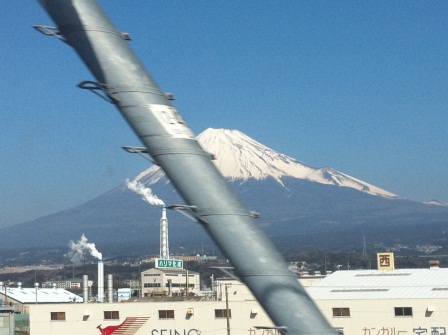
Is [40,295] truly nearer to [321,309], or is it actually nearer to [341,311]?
[341,311]

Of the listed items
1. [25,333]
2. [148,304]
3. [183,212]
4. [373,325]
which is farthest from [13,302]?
[183,212]

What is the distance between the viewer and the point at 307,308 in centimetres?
1112

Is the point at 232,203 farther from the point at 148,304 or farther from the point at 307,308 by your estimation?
the point at 148,304

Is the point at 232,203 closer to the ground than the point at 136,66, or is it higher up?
closer to the ground

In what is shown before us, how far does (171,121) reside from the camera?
11469mm

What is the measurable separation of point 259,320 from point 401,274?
14.4 m

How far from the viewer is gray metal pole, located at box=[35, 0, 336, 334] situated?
440 inches

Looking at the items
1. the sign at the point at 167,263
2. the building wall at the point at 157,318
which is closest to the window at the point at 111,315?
the building wall at the point at 157,318

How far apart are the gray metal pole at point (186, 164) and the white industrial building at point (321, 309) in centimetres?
4378

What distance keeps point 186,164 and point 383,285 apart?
55129 mm

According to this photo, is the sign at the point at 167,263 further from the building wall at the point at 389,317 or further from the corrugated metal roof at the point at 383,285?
the building wall at the point at 389,317

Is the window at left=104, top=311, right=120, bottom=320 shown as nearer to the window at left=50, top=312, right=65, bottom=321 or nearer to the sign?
the window at left=50, top=312, right=65, bottom=321

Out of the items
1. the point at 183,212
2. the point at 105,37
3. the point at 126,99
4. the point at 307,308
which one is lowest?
the point at 307,308

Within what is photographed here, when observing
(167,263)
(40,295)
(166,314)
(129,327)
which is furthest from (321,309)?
(40,295)
